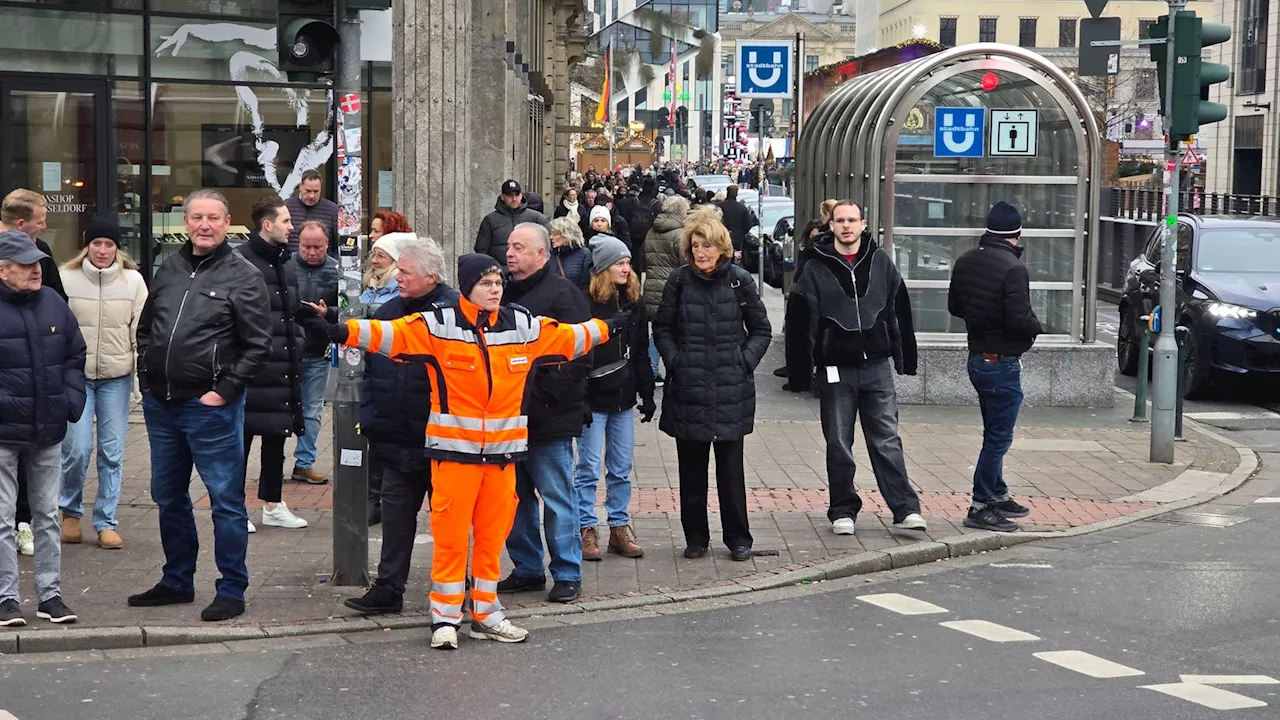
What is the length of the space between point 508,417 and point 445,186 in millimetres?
8314

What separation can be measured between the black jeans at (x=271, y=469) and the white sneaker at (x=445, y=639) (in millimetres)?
2656

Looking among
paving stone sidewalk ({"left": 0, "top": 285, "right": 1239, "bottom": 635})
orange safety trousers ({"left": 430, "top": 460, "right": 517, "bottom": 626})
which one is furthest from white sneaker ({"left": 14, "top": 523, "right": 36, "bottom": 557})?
orange safety trousers ({"left": 430, "top": 460, "right": 517, "bottom": 626})

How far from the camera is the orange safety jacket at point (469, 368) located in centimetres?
727

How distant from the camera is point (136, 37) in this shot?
1523 centimetres

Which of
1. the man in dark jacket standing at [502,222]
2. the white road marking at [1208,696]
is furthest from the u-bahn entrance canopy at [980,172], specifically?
the white road marking at [1208,696]

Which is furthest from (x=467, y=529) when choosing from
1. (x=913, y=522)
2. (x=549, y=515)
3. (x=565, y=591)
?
(x=913, y=522)

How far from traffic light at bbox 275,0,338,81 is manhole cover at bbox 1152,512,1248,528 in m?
5.65

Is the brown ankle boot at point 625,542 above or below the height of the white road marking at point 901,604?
above

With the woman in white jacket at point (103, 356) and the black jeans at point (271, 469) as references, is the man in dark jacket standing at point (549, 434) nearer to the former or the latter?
the black jeans at point (271, 469)

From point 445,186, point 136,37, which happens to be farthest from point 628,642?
point 136,37

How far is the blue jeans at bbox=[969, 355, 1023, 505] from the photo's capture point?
10.2 metres

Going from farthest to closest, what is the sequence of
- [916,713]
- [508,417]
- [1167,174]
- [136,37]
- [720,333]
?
[136,37]
[1167,174]
[720,333]
[508,417]
[916,713]

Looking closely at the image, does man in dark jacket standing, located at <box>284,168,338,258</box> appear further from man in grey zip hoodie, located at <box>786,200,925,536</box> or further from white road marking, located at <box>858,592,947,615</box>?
white road marking, located at <box>858,592,947,615</box>

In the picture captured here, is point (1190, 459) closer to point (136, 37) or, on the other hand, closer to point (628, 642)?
point (628, 642)
